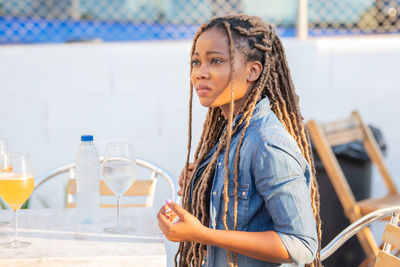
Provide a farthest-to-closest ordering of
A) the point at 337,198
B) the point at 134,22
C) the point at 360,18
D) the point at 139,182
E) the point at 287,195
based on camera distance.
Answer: the point at 360,18, the point at 134,22, the point at 337,198, the point at 139,182, the point at 287,195

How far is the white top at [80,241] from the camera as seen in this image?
3.80 ft

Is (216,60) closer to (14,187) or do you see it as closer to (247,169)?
(247,169)

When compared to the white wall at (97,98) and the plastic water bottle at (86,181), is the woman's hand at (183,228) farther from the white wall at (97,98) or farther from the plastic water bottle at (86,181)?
the white wall at (97,98)

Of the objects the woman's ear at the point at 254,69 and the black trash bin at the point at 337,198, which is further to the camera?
the black trash bin at the point at 337,198

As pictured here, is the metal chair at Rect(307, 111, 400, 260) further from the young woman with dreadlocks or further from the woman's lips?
the woman's lips

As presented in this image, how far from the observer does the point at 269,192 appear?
1117mm

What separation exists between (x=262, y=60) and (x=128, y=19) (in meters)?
3.22

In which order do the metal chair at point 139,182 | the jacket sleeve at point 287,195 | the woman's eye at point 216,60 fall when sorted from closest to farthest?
1. the jacket sleeve at point 287,195
2. the woman's eye at point 216,60
3. the metal chair at point 139,182

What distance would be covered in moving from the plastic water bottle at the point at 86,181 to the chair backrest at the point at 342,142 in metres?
1.53

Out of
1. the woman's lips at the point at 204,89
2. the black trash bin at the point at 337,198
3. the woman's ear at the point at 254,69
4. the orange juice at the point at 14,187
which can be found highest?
the woman's ear at the point at 254,69

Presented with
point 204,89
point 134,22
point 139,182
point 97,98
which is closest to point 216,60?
point 204,89

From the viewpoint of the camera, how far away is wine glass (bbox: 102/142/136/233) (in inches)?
53.0

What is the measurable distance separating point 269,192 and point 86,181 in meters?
0.55

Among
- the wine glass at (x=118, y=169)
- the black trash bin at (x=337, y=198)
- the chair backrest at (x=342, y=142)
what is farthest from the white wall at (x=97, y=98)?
the wine glass at (x=118, y=169)
